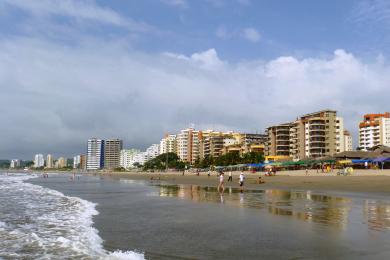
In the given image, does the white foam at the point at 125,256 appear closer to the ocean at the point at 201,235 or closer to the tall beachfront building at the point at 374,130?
the ocean at the point at 201,235

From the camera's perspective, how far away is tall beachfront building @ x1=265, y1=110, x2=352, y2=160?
11925 centimetres

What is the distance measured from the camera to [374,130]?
505 ft

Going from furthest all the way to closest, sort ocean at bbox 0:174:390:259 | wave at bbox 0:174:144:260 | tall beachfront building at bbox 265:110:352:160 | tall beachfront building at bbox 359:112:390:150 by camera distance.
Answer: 1. tall beachfront building at bbox 359:112:390:150
2. tall beachfront building at bbox 265:110:352:160
3. wave at bbox 0:174:144:260
4. ocean at bbox 0:174:390:259

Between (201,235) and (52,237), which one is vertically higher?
(201,235)

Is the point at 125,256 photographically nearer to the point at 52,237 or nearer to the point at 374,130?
the point at 52,237

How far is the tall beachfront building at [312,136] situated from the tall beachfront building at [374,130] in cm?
3386

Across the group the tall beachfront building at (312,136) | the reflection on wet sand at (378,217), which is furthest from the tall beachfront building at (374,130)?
the reflection on wet sand at (378,217)

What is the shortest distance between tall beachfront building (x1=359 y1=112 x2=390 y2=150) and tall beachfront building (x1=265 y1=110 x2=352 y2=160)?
33.9 metres

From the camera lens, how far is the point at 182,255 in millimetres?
8234

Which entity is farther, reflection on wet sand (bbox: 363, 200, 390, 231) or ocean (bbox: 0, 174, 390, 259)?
reflection on wet sand (bbox: 363, 200, 390, 231)

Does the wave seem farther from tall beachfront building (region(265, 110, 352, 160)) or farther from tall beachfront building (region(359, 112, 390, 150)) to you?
tall beachfront building (region(359, 112, 390, 150))

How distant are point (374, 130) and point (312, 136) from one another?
164ft

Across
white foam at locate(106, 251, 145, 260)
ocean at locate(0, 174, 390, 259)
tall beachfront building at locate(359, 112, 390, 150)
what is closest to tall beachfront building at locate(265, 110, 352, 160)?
tall beachfront building at locate(359, 112, 390, 150)

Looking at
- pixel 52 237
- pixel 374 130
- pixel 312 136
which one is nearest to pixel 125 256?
pixel 52 237
